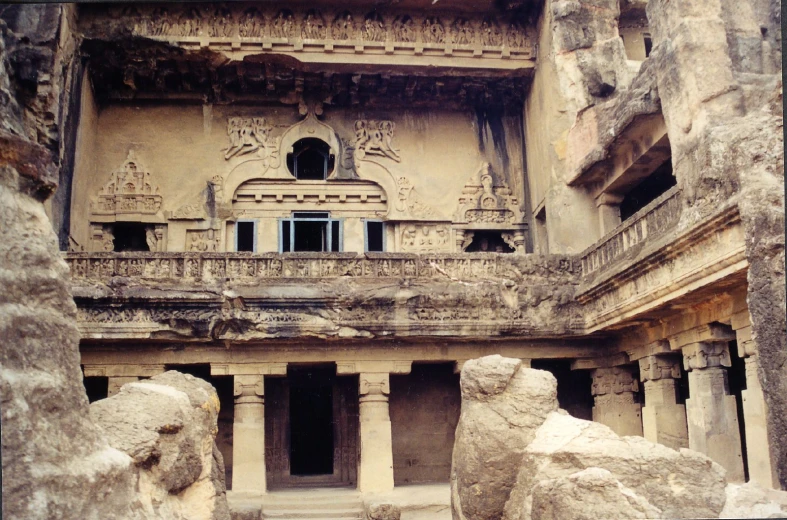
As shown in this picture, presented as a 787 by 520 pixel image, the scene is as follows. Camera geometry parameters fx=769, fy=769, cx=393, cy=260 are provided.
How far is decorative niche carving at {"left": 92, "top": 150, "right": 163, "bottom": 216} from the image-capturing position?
16.0 m

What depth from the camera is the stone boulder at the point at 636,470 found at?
4.59 m

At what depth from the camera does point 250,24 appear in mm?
15375

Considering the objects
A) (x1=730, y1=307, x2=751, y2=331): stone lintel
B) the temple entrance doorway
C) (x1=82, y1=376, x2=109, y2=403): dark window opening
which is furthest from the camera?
the temple entrance doorway

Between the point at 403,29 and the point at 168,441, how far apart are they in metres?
12.4

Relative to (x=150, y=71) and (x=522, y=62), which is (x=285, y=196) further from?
(x=522, y=62)

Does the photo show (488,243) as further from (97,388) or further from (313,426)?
(97,388)

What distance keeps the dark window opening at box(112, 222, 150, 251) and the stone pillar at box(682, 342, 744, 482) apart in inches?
444

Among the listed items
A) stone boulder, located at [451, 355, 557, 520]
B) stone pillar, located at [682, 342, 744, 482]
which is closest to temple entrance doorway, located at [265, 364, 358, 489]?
stone pillar, located at [682, 342, 744, 482]

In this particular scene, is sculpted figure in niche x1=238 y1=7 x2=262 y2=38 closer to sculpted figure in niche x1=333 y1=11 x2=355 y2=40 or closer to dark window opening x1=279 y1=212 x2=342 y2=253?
sculpted figure in niche x1=333 y1=11 x2=355 y2=40

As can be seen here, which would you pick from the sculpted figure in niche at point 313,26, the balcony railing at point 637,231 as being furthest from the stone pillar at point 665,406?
the sculpted figure in niche at point 313,26

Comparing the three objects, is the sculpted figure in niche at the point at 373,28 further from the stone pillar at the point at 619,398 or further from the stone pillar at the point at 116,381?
the stone pillar at the point at 116,381

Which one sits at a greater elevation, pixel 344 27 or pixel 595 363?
pixel 344 27

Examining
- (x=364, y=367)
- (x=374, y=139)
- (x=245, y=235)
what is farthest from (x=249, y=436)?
(x=374, y=139)

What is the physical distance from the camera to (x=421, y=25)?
15.8 metres
